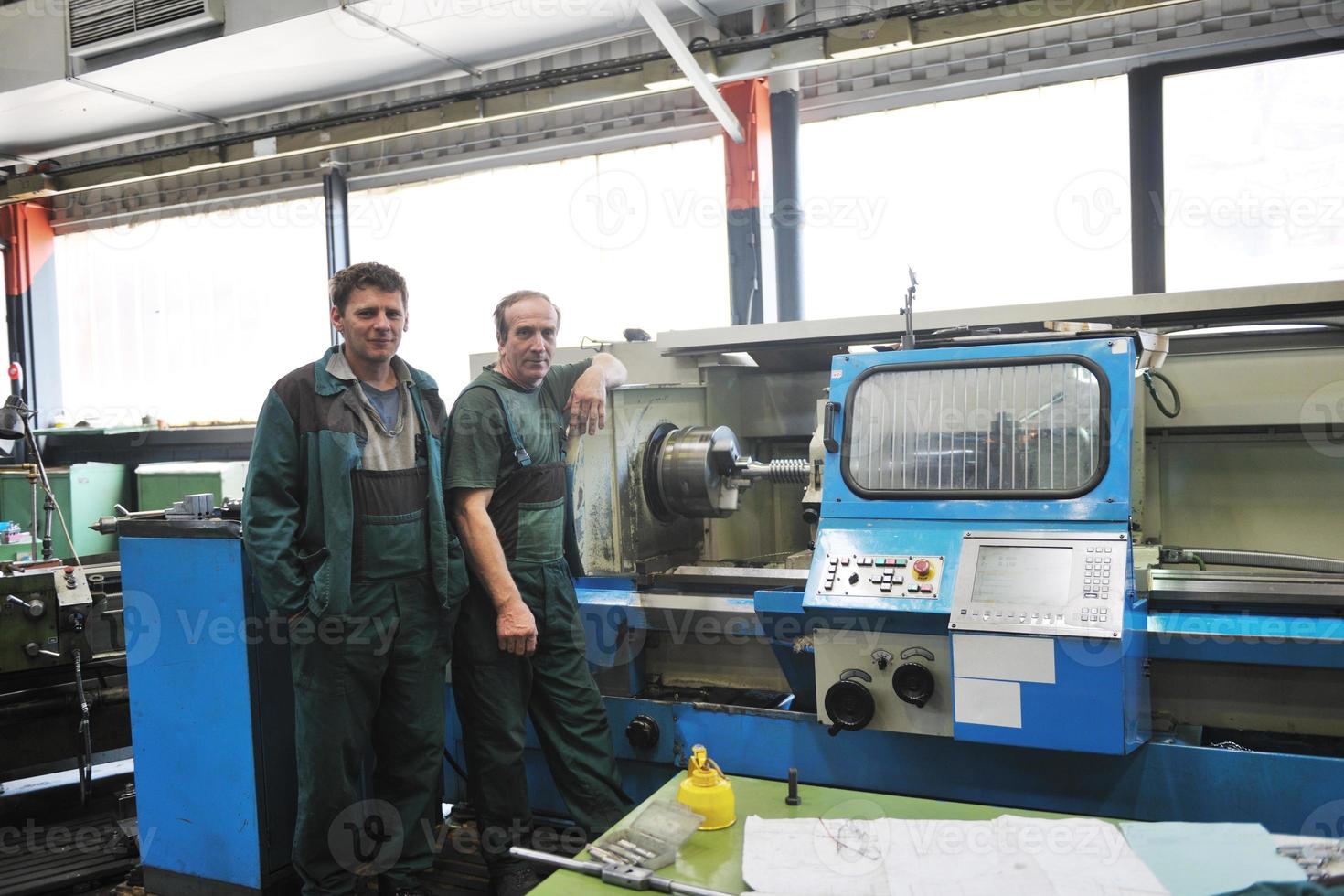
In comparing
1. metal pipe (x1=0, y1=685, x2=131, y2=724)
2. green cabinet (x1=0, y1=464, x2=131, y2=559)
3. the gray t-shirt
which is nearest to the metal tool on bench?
the gray t-shirt

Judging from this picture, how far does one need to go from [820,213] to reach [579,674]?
7.47 ft

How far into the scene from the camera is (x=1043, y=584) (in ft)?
5.26

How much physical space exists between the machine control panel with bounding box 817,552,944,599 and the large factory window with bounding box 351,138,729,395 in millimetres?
2248

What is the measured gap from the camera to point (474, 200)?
456 centimetres

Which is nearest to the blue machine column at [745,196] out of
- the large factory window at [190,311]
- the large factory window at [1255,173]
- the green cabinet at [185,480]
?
the large factory window at [1255,173]

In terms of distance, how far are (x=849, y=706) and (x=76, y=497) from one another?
15.0 feet

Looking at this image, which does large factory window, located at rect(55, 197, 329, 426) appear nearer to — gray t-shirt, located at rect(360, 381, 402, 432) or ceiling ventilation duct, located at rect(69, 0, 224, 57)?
ceiling ventilation duct, located at rect(69, 0, 224, 57)

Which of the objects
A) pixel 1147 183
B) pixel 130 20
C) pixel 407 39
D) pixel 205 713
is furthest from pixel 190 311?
pixel 1147 183

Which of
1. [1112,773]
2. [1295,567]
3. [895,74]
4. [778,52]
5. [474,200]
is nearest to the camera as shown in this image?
[1112,773]

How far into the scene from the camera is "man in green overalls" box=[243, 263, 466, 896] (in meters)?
1.83

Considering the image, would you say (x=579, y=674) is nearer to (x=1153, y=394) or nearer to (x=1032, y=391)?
(x=1032, y=391)

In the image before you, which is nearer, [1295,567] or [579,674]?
[1295,567]

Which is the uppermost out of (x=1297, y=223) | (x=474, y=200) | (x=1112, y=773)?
(x=474, y=200)

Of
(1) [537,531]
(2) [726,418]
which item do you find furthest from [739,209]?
(1) [537,531]
